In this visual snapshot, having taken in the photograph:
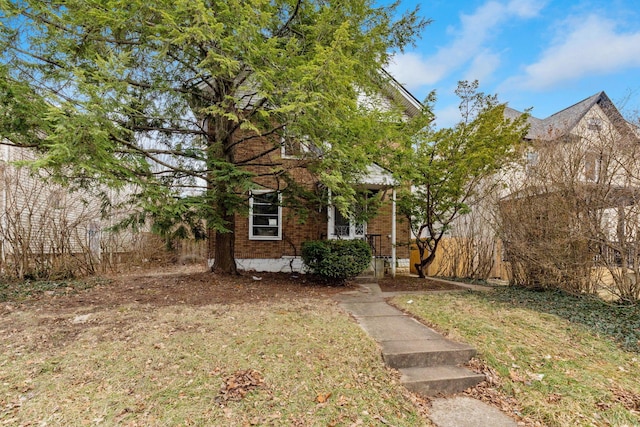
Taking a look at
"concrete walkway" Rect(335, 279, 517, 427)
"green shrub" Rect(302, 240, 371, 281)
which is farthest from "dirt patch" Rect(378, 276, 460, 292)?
"concrete walkway" Rect(335, 279, 517, 427)

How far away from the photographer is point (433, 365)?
4.35 meters

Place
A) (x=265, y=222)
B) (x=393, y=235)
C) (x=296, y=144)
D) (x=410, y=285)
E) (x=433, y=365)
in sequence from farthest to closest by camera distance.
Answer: (x=265, y=222)
(x=393, y=235)
(x=410, y=285)
(x=296, y=144)
(x=433, y=365)

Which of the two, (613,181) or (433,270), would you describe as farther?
(433,270)

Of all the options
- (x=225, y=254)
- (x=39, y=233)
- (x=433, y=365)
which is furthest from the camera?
(x=225, y=254)

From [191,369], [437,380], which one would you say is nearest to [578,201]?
[437,380]

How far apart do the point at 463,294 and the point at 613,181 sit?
3.67 m

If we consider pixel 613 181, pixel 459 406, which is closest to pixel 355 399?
pixel 459 406

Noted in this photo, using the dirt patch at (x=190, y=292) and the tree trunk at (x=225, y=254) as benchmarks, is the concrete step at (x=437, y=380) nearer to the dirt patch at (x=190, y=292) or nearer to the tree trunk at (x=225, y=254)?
the dirt patch at (x=190, y=292)

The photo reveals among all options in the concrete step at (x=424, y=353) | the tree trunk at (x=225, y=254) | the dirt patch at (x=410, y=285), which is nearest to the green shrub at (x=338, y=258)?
the dirt patch at (x=410, y=285)

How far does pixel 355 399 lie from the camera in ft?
11.6

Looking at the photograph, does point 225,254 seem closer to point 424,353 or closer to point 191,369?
point 191,369

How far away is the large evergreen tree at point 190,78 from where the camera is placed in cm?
517

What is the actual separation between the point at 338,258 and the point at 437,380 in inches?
192

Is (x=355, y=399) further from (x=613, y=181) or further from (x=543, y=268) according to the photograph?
(x=543, y=268)
